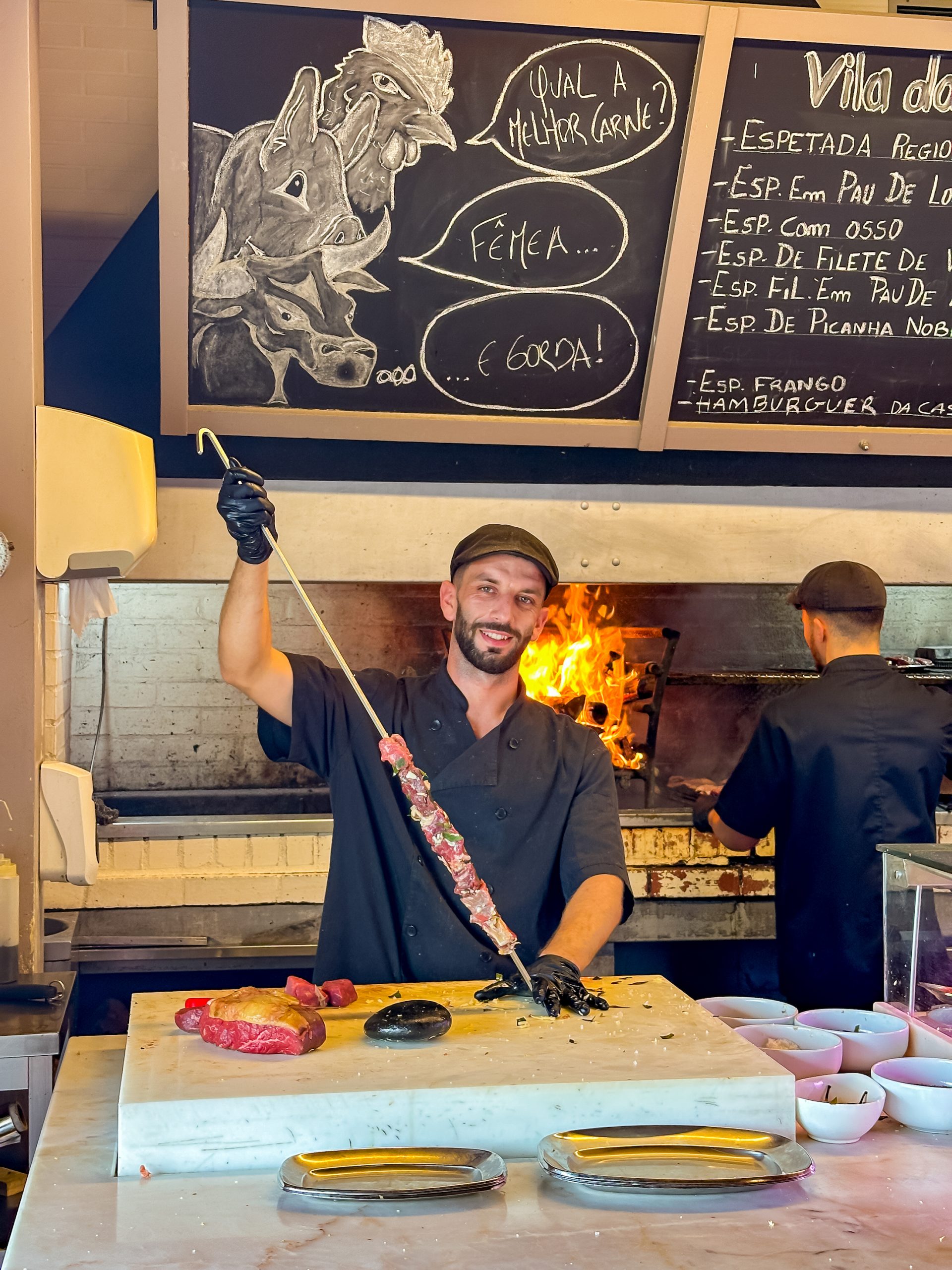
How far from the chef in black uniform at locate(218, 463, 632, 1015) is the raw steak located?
72cm

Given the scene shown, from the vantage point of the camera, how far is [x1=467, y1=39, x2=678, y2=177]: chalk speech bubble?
3.35 meters

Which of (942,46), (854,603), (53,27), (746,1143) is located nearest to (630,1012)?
(746,1143)

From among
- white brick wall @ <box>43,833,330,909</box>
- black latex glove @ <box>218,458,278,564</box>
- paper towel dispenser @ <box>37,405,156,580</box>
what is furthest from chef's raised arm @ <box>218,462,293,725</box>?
white brick wall @ <box>43,833,330,909</box>

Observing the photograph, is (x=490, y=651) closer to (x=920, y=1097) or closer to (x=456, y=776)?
(x=456, y=776)

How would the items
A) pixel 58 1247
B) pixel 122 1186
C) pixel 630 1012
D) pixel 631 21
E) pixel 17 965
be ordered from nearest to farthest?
1. pixel 58 1247
2. pixel 122 1186
3. pixel 630 1012
4. pixel 17 965
5. pixel 631 21

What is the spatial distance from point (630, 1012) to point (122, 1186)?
0.91 meters

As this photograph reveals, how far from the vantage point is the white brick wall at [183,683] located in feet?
15.5

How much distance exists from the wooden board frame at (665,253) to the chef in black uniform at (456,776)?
2.34 feet

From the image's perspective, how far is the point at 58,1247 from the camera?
1.48m

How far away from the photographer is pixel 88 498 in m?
2.71

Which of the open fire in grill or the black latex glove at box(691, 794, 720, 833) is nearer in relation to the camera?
the black latex glove at box(691, 794, 720, 833)

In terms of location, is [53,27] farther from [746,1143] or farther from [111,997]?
[746,1143]

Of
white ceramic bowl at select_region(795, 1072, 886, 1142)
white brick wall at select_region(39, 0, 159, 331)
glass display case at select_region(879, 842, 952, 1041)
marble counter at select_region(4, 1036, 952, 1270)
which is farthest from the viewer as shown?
white brick wall at select_region(39, 0, 159, 331)

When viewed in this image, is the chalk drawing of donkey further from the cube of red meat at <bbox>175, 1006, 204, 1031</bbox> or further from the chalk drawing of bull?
the cube of red meat at <bbox>175, 1006, 204, 1031</bbox>
